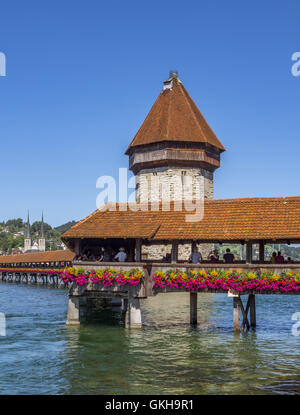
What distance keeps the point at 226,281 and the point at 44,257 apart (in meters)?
53.5

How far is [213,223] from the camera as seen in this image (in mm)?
21953

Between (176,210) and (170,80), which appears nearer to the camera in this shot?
(176,210)

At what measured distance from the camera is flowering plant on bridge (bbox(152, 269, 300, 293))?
787 inches

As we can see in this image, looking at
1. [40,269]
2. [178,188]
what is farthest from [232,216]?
[40,269]

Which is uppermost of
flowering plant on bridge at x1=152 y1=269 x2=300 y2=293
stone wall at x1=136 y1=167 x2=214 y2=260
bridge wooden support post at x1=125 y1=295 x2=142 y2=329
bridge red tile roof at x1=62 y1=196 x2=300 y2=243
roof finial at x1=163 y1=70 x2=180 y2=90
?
roof finial at x1=163 y1=70 x2=180 y2=90

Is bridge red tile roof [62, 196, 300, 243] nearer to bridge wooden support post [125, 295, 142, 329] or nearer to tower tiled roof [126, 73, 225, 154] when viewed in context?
bridge wooden support post [125, 295, 142, 329]

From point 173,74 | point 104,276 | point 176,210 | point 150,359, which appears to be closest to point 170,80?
point 173,74

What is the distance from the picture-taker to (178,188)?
46969 millimetres

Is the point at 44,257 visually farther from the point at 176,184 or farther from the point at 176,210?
the point at 176,210

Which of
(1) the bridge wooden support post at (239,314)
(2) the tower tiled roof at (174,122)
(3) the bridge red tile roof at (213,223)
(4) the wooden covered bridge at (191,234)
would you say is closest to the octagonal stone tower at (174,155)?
(2) the tower tiled roof at (174,122)

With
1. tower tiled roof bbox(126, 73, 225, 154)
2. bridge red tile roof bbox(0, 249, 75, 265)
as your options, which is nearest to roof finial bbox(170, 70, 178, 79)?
tower tiled roof bbox(126, 73, 225, 154)

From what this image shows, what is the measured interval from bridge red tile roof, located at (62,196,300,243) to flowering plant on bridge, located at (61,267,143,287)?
1342 mm

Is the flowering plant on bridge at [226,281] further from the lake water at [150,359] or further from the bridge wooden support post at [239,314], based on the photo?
the lake water at [150,359]
